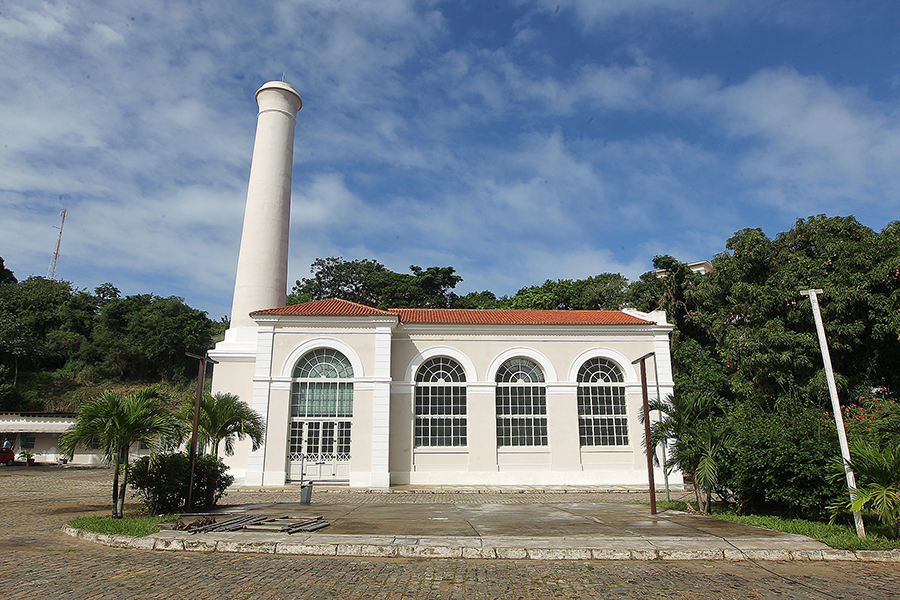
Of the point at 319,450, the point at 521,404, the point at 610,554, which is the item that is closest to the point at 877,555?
the point at 610,554

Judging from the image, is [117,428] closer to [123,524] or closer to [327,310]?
[123,524]

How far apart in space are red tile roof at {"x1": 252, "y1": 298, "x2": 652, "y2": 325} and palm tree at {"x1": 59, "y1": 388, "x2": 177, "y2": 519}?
9501 millimetres

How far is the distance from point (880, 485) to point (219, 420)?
57.5ft

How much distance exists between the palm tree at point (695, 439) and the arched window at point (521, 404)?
343 inches

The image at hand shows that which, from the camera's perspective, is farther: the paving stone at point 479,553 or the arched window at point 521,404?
the arched window at point 521,404

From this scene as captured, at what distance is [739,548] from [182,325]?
51.1 m

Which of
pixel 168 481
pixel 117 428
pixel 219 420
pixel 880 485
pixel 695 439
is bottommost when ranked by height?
pixel 168 481

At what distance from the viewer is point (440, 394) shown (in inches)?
875

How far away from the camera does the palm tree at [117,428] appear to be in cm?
1159

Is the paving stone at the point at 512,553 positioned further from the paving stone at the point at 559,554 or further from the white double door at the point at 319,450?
the white double door at the point at 319,450

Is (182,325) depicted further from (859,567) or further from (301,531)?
(859,567)

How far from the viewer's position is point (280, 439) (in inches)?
799

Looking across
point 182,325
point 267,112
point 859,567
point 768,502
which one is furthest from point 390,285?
point 859,567

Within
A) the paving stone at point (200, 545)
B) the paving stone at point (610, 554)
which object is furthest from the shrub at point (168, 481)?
the paving stone at point (610, 554)
